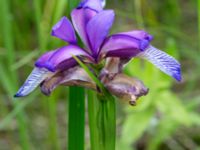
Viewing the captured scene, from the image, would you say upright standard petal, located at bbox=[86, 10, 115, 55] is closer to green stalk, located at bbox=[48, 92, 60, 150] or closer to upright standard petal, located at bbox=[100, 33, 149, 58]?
upright standard petal, located at bbox=[100, 33, 149, 58]

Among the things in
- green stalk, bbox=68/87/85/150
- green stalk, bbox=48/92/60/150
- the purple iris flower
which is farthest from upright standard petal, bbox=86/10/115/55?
green stalk, bbox=48/92/60/150

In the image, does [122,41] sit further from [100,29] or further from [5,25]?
[5,25]

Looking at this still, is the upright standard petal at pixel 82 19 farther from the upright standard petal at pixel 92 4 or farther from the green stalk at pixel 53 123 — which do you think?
the green stalk at pixel 53 123

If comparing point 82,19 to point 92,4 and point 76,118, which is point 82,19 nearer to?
point 92,4

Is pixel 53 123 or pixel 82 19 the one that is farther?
pixel 53 123

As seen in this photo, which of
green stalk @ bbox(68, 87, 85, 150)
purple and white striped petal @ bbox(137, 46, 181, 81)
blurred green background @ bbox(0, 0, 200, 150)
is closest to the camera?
purple and white striped petal @ bbox(137, 46, 181, 81)

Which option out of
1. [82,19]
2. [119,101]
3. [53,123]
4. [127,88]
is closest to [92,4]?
[82,19]
